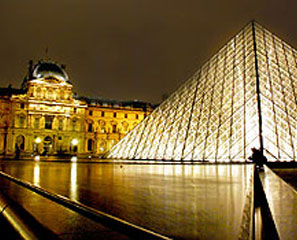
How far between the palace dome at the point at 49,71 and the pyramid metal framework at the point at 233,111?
3091cm

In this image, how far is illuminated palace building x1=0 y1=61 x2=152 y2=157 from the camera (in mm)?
46969

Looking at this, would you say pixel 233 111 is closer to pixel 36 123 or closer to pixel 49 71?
pixel 36 123

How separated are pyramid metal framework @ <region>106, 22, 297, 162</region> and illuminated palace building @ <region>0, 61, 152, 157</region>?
26175 mm

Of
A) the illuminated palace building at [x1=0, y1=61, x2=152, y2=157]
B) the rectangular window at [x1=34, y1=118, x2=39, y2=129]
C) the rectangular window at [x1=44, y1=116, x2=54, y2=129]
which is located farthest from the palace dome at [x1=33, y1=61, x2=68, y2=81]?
the rectangular window at [x1=34, y1=118, x2=39, y2=129]

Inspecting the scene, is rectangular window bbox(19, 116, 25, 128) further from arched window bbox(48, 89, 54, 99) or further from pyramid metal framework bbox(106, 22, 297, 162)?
pyramid metal framework bbox(106, 22, 297, 162)

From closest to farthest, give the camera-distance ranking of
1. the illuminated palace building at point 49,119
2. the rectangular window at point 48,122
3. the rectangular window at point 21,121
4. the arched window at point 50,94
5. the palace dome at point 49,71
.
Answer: the illuminated palace building at point 49,119 < the rectangular window at point 21,121 < the arched window at point 50,94 < the rectangular window at point 48,122 < the palace dome at point 49,71

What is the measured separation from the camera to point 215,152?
16.5 metres

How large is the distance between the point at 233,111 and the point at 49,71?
39.8 m

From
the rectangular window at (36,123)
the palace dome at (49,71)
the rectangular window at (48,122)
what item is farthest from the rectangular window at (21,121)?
the palace dome at (49,71)

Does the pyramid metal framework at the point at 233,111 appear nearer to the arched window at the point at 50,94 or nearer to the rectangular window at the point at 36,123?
the arched window at the point at 50,94

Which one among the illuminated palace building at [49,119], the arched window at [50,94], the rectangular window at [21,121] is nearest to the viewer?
the illuminated palace building at [49,119]

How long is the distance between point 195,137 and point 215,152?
1825 millimetres

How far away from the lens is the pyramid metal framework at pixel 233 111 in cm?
1549

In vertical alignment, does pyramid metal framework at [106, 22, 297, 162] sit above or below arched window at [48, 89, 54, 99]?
below
